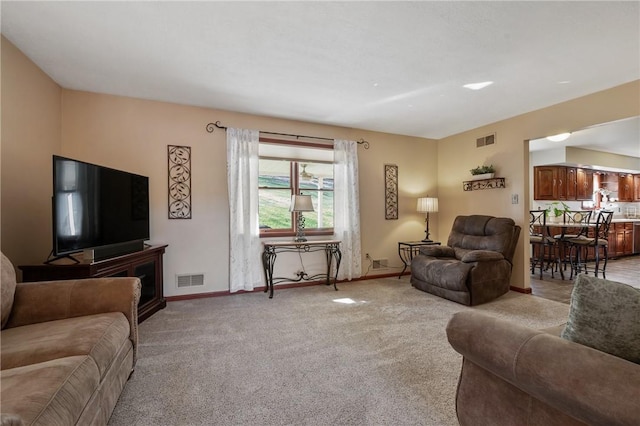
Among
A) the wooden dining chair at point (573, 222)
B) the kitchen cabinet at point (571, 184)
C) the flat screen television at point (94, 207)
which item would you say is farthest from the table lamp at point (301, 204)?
the kitchen cabinet at point (571, 184)

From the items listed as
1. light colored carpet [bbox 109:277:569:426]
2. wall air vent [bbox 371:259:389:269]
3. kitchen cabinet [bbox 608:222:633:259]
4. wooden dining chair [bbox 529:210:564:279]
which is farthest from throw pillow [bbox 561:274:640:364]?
kitchen cabinet [bbox 608:222:633:259]

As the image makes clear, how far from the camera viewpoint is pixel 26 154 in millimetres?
2516

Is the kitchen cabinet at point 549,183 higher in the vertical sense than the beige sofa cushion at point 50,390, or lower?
higher

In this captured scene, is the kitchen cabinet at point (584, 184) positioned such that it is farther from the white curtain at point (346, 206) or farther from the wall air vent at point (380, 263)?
the white curtain at point (346, 206)

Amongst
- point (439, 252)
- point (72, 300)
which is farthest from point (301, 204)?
point (72, 300)

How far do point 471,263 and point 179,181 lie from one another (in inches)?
148

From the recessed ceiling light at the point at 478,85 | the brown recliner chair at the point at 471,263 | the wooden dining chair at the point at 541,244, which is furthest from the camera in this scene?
the wooden dining chair at the point at 541,244

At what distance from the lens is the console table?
3.81 meters

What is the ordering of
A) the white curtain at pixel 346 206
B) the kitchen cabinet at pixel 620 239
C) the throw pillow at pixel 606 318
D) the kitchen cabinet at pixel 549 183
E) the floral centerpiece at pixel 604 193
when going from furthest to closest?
the floral centerpiece at pixel 604 193 → the kitchen cabinet at pixel 620 239 → the kitchen cabinet at pixel 549 183 → the white curtain at pixel 346 206 → the throw pillow at pixel 606 318

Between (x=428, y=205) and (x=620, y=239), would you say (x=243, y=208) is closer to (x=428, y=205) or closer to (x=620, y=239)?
(x=428, y=205)

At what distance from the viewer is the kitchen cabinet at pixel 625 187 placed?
23.8 feet

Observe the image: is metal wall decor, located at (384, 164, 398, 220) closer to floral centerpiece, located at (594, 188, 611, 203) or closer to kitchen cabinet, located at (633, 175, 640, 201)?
floral centerpiece, located at (594, 188, 611, 203)

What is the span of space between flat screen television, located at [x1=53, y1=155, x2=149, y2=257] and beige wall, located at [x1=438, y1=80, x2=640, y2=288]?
15.6ft

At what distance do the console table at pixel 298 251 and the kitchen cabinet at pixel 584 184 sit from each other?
6079 mm
